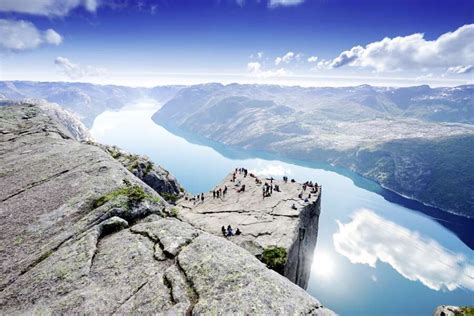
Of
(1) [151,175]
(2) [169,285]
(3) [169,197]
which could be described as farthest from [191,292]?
(1) [151,175]

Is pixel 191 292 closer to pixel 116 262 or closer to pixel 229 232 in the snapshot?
pixel 116 262

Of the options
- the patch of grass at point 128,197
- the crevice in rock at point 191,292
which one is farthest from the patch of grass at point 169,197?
the crevice in rock at point 191,292

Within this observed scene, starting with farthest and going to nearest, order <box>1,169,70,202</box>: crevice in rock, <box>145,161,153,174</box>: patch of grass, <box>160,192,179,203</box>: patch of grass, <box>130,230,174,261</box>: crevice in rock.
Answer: <box>145,161,153,174</box>: patch of grass
<box>160,192,179,203</box>: patch of grass
<box>1,169,70,202</box>: crevice in rock
<box>130,230,174,261</box>: crevice in rock

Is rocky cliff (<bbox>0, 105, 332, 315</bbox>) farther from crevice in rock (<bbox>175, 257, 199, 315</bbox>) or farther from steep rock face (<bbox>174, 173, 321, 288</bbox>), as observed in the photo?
steep rock face (<bbox>174, 173, 321, 288</bbox>)

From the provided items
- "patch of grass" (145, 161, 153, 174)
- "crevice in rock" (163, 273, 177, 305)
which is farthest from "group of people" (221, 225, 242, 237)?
"patch of grass" (145, 161, 153, 174)

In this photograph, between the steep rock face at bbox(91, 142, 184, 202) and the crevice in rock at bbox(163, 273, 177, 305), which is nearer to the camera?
the crevice in rock at bbox(163, 273, 177, 305)

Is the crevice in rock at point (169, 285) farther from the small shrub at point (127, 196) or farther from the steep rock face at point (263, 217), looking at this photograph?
the steep rock face at point (263, 217)
